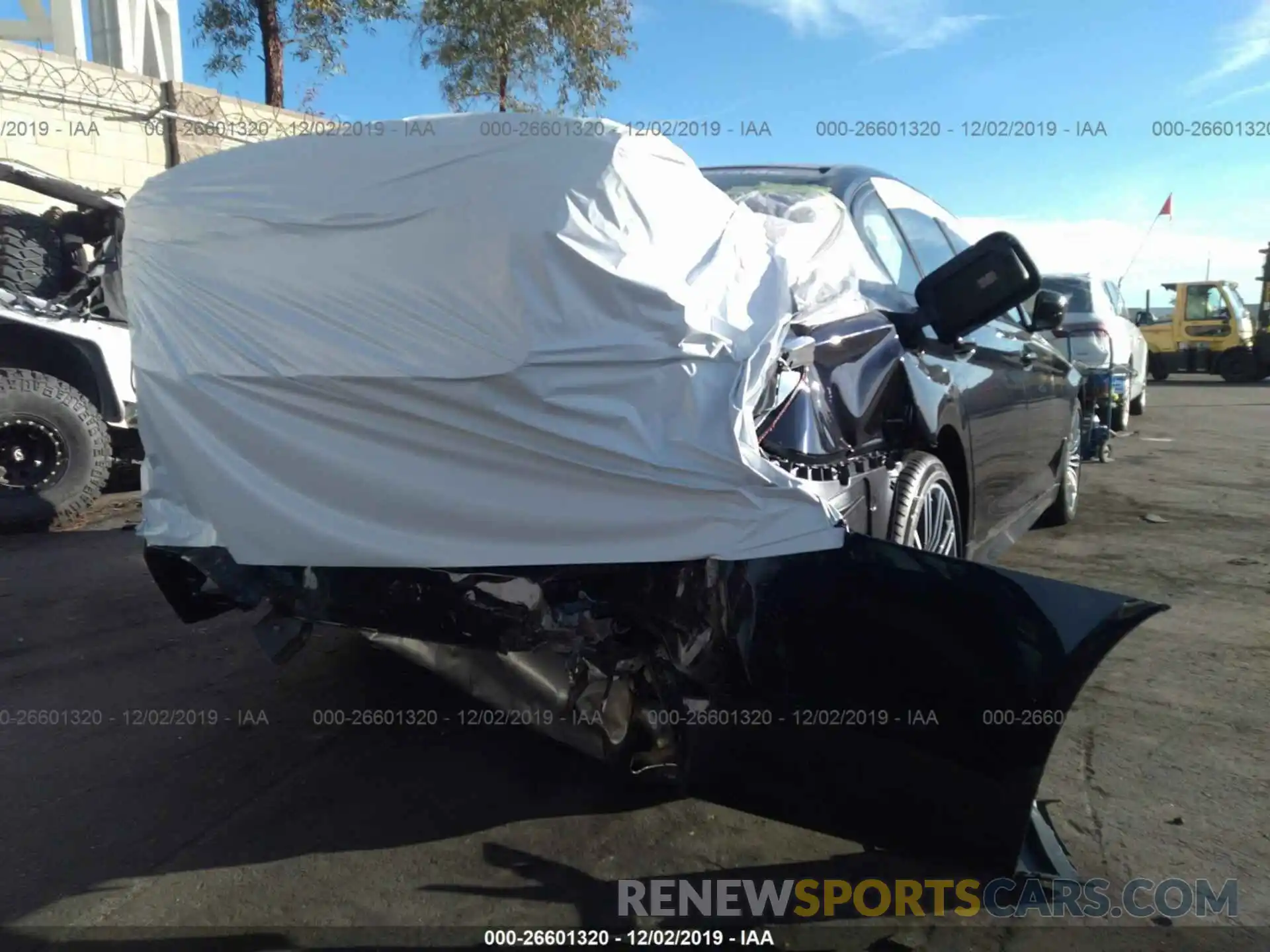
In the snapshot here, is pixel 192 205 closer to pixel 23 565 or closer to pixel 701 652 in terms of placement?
pixel 701 652

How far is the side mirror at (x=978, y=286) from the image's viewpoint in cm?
291

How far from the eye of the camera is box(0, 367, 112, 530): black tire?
250 inches

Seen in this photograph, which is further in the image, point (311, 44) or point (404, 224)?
point (311, 44)

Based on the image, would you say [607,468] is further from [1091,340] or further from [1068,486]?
[1091,340]

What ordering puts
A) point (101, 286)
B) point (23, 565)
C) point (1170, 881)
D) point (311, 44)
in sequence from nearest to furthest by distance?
point (1170, 881)
point (23, 565)
point (101, 286)
point (311, 44)

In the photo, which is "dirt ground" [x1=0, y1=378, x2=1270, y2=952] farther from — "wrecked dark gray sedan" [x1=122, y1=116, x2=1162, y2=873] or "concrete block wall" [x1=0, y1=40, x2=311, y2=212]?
"concrete block wall" [x1=0, y1=40, x2=311, y2=212]

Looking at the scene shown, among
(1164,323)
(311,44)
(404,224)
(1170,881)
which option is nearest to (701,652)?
(404,224)

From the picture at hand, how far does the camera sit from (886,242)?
3.52 m

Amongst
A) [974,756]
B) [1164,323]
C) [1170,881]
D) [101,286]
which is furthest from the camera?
[1164,323]

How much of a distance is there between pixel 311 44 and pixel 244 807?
52.6 feet

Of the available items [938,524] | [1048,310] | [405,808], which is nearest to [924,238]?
[1048,310]

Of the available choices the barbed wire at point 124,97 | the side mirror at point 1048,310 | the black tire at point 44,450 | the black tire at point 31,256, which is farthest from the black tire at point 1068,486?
the barbed wire at point 124,97

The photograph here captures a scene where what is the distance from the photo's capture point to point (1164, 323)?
2234 cm

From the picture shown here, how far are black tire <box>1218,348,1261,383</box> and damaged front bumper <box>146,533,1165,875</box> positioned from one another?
22314 millimetres
